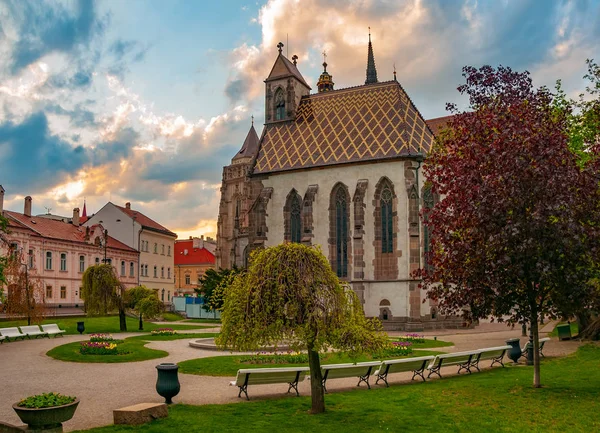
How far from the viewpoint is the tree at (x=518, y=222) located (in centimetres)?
1296

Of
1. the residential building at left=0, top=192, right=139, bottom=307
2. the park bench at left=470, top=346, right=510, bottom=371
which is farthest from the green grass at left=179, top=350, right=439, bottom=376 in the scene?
the residential building at left=0, top=192, right=139, bottom=307

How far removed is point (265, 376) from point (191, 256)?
7586cm

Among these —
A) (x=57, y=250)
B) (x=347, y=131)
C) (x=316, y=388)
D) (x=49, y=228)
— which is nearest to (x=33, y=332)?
(x=57, y=250)

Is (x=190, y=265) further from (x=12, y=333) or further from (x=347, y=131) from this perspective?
(x=12, y=333)

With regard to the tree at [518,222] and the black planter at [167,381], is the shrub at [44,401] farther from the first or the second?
the tree at [518,222]

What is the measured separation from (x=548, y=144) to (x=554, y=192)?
1237 mm

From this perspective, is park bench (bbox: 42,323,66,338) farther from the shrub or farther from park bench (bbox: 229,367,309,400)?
the shrub

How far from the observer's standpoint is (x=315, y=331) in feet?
35.4

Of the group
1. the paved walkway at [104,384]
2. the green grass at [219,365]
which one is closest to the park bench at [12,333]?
the paved walkway at [104,384]

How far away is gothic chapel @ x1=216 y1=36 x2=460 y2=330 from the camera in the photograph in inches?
1483

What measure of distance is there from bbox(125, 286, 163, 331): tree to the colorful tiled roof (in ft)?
43.8

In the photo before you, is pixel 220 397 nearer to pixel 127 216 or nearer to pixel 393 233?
pixel 393 233

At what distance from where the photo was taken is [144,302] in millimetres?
33531

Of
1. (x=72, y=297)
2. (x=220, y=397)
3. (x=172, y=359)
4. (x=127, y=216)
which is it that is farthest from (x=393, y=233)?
(x=127, y=216)
